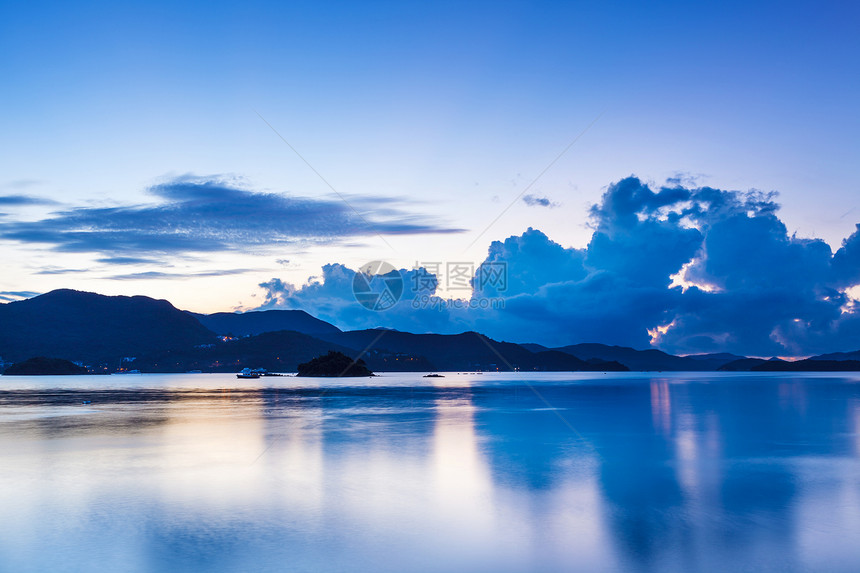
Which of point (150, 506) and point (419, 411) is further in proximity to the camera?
point (419, 411)

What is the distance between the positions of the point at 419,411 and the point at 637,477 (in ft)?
118

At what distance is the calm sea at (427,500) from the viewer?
13.4m

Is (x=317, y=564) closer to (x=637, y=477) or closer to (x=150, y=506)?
(x=150, y=506)

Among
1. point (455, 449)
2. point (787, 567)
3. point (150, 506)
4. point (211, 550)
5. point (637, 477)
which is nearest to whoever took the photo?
point (787, 567)

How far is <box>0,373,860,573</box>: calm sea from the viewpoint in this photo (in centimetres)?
1339

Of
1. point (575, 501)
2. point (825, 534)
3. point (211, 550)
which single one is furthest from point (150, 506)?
point (825, 534)

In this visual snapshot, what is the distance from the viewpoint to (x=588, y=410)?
5934cm

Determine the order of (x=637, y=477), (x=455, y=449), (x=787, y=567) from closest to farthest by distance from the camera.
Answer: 1. (x=787, y=567)
2. (x=637, y=477)
3. (x=455, y=449)

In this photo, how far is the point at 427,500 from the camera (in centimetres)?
1927

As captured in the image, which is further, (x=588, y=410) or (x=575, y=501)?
(x=588, y=410)

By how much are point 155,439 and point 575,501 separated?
2548 centimetres

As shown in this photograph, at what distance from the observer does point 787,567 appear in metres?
12.5

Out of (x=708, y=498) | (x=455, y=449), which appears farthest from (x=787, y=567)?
(x=455, y=449)

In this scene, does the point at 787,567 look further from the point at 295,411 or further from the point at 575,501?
the point at 295,411
